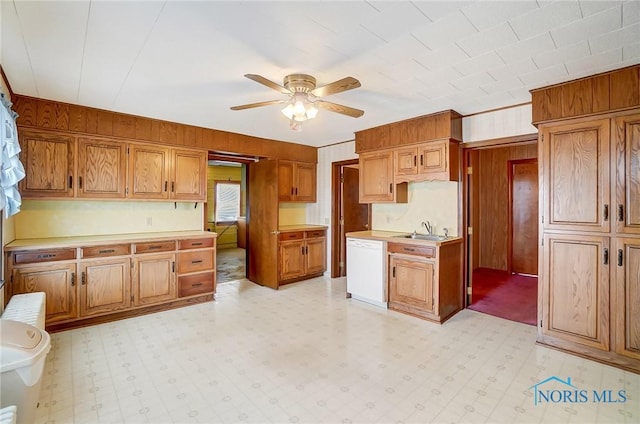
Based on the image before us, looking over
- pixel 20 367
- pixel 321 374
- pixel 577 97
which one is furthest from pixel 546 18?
pixel 20 367

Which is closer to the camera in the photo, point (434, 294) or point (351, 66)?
point (351, 66)

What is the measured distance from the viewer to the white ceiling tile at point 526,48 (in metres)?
2.09

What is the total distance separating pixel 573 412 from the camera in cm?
201

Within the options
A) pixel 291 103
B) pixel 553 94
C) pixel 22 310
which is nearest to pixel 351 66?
pixel 291 103

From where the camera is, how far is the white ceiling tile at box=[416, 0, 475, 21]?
1.70m

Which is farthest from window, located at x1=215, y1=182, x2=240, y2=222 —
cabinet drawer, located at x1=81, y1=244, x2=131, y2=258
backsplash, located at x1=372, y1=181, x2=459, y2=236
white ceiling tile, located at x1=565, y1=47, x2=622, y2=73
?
white ceiling tile, located at x1=565, y1=47, x2=622, y2=73

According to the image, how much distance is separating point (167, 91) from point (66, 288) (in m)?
2.37

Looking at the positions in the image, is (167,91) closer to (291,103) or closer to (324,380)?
(291,103)

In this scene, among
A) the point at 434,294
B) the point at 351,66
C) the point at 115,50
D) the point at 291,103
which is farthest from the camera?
Result: the point at 434,294

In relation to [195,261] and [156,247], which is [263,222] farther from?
[156,247]

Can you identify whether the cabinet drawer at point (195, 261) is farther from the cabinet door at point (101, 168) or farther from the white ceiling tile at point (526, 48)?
the white ceiling tile at point (526, 48)

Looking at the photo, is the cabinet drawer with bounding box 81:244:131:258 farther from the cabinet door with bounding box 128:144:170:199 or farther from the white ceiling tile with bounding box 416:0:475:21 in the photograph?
the white ceiling tile with bounding box 416:0:475:21

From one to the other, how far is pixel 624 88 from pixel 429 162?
182cm

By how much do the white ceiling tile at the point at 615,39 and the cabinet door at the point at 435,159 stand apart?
1.62 metres
